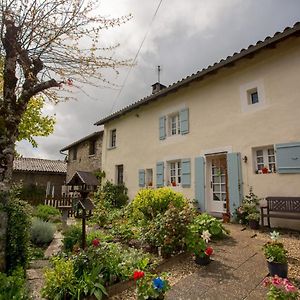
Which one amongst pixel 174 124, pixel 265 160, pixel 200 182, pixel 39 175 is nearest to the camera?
pixel 265 160

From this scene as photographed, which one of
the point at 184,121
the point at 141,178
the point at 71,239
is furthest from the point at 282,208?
Answer: the point at 141,178

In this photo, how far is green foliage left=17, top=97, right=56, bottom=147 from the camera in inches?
435

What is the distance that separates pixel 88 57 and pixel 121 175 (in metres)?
10.4

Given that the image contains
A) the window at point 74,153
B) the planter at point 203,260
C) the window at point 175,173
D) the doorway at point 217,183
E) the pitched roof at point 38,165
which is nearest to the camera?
the planter at point 203,260

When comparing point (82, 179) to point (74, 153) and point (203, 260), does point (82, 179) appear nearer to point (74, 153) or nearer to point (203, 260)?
point (203, 260)

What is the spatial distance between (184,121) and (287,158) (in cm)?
435

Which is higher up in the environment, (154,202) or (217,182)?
(217,182)

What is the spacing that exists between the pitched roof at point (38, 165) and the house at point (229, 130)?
15853 mm

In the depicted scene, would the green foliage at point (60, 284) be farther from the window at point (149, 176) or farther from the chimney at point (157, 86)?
the chimney at point (157, 86)

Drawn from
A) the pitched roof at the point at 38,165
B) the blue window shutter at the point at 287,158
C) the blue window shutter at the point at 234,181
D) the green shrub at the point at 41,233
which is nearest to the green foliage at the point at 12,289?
the green shrub at the point at 41,233

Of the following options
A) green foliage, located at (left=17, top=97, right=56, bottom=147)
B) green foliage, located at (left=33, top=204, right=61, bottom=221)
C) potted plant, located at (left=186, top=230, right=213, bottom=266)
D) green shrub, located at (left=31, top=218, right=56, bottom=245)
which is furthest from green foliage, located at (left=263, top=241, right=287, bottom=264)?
green foliage, located at (left=17, top=97, right=56, bottom=147)

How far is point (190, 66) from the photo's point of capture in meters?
10.5

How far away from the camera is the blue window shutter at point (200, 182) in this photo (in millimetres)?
9070

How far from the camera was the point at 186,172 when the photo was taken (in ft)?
32.0
